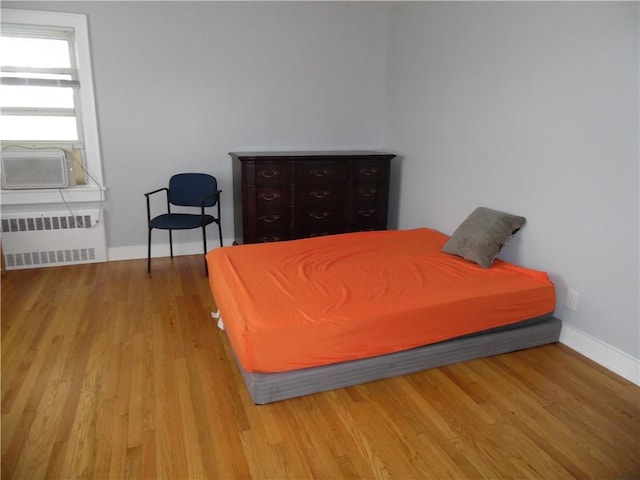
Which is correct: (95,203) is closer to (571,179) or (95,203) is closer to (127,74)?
(127,74)

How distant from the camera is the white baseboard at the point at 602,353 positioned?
2384 millimetres

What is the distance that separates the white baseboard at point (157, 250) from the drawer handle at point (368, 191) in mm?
1411

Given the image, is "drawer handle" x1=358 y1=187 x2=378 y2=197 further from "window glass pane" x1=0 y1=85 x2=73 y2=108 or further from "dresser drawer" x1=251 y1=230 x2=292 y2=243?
"window glass pane" x1=0 y1=85 x2=73 y2=108

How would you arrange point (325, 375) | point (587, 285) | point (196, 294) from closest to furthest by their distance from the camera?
1. point (325, 375)
2. point (587, 285)
3. point (196, 294)

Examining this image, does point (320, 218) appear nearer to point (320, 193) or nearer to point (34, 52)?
point (320, 193)

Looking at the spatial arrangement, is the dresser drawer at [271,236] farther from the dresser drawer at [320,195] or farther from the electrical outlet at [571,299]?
the electrical outlet at [571,299]

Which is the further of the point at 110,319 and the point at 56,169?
the point at 56,169

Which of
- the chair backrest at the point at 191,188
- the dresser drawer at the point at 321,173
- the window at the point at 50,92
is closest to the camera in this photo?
the window at the point at 50,92

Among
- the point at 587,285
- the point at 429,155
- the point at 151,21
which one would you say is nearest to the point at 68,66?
the point at 151,21

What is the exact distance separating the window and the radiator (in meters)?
0.16

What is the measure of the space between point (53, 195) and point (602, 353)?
426cm

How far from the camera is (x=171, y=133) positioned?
413 centimetres

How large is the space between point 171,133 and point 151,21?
939 millimetres

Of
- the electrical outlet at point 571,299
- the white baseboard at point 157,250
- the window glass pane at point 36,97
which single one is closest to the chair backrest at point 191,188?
the white baseboard at point 157,250
